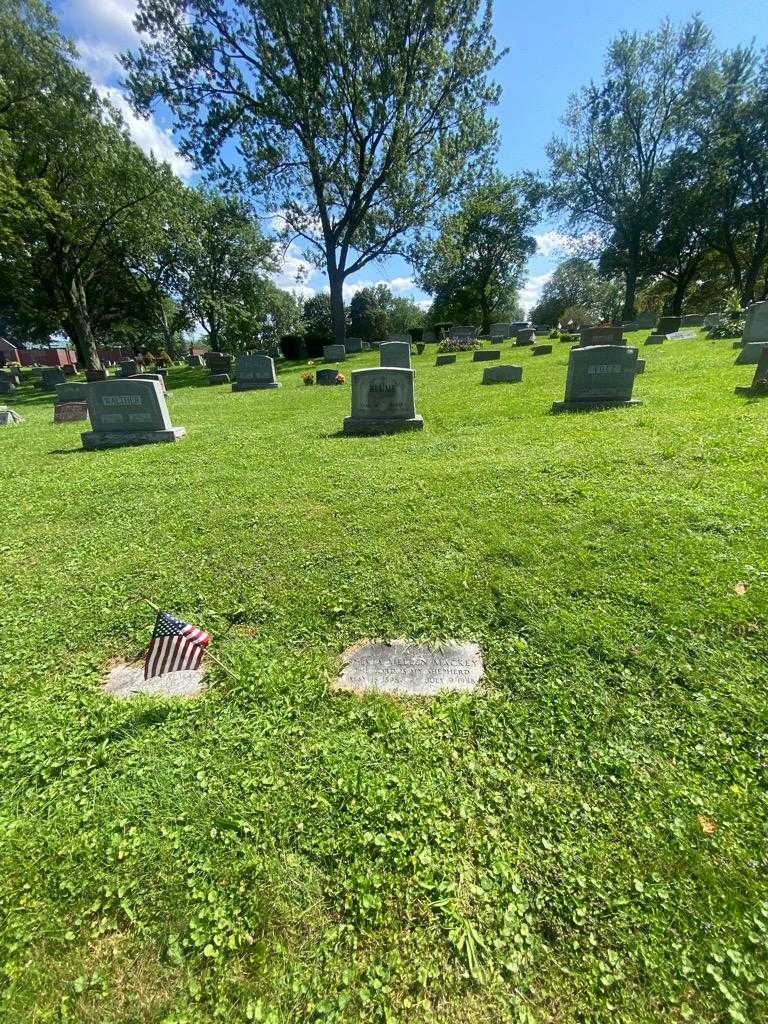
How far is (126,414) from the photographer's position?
8141 millimetres

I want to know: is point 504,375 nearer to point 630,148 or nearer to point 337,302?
point 337,302

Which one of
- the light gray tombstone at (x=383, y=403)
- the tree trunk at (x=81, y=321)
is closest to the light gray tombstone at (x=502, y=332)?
the light gray tombstone at (x=383, y=403)

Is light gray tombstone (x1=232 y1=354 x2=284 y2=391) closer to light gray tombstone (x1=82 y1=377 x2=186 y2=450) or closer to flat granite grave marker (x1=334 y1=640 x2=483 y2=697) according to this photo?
light gray tombstone (x1=82 y1=377 x2=186 y2=450)

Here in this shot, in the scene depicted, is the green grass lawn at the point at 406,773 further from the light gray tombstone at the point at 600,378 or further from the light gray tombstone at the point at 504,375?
the light gray tombstone at the point at 504,375

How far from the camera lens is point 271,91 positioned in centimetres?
2061

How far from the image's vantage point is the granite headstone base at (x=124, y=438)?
8.19m

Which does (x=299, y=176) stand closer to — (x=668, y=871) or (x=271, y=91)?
(x=271, y=91)

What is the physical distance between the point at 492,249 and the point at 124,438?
153 ft

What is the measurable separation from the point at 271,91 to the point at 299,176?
355 centimetres

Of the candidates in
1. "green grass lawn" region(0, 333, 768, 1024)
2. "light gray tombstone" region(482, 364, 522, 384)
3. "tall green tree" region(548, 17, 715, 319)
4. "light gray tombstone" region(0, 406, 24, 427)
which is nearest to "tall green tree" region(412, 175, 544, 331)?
"tall green tree" region(548, 17, 715, 319)

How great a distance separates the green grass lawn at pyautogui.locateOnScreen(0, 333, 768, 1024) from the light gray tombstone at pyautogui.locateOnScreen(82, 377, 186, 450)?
4.17 metres

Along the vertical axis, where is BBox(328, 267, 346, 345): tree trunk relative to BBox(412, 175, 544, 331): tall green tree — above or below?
below

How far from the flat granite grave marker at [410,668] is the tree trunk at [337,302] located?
83.2 feet

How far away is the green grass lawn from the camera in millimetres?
1460
